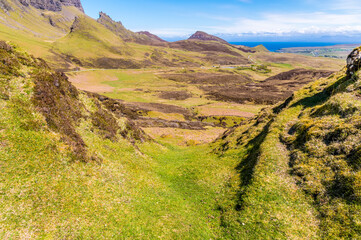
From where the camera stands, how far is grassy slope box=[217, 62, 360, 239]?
17.7 metres

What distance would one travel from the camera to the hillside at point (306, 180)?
17734mm

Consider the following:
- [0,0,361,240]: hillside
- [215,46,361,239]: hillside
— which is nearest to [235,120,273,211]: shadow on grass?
[215,46,361,239]: hillside

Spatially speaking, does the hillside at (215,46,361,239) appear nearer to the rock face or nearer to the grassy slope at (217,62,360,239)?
the grassy slope at (217,62,360,239)

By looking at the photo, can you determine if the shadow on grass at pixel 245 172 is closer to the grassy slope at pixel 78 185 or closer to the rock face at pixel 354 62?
the grassy slope at pixel 78 185

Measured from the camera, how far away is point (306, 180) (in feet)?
72.0

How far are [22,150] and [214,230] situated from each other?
23.0m

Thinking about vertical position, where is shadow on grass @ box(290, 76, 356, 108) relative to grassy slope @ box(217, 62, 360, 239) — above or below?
above

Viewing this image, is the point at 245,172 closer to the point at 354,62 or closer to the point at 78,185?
the point at 78,185

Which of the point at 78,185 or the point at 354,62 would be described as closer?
the point at 78,185

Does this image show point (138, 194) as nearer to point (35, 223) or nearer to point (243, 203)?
point (35, 223)

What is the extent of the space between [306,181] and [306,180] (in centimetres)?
19

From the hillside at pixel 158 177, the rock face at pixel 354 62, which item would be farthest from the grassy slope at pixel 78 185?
the rock face at pixel 354 62

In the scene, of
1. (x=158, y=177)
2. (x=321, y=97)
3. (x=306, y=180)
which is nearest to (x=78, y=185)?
(x=158, y=177)

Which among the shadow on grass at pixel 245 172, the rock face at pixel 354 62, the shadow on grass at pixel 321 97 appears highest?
the rock face at pixel 354 62
